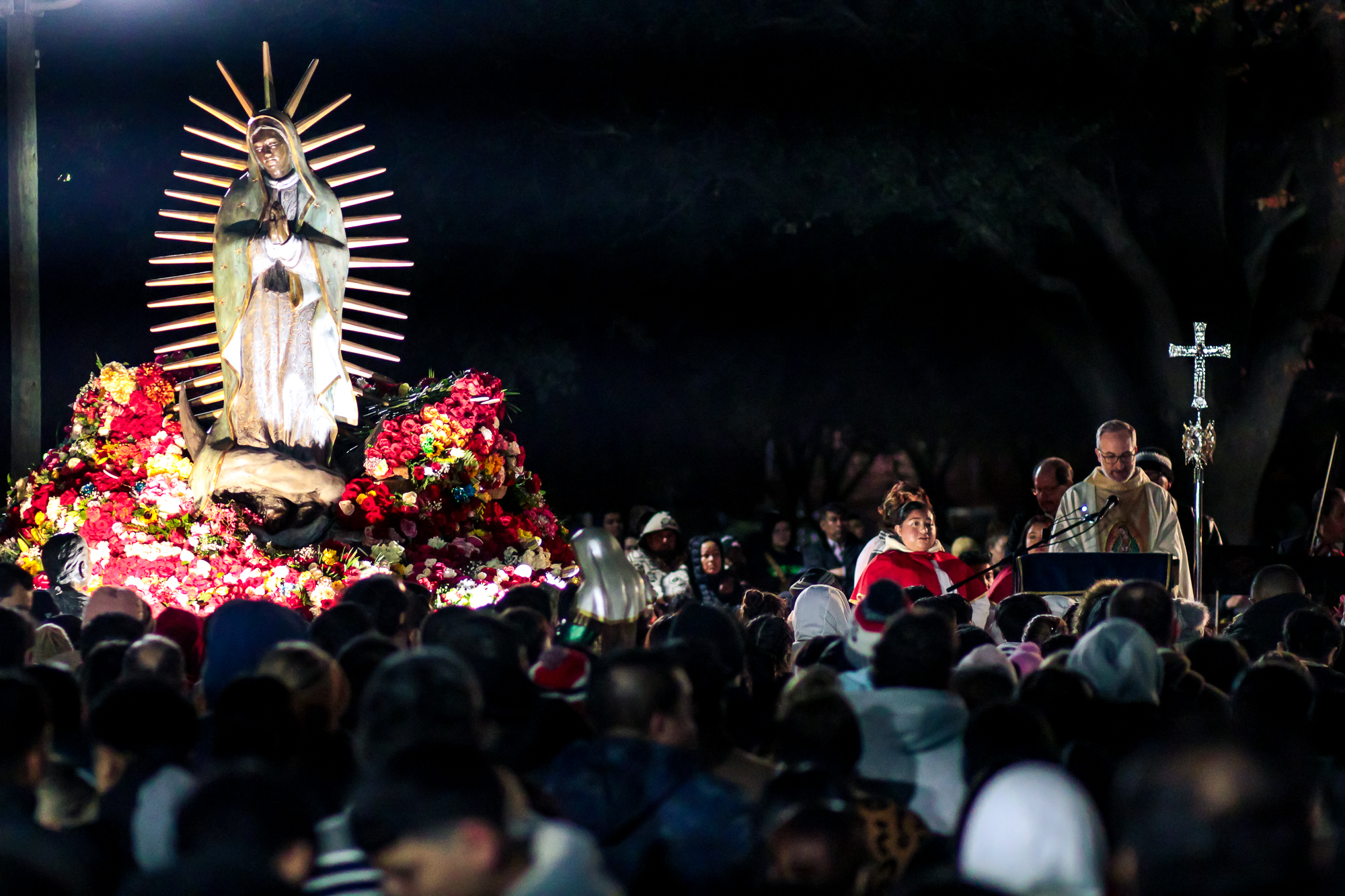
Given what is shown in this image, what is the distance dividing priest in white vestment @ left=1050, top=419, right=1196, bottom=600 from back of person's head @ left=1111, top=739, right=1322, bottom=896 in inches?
289

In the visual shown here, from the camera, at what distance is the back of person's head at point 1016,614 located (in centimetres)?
718

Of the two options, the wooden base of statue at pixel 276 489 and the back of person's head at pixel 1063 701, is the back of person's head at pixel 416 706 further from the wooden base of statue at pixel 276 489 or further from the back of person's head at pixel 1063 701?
the wooden base of statue at pixel 276 489

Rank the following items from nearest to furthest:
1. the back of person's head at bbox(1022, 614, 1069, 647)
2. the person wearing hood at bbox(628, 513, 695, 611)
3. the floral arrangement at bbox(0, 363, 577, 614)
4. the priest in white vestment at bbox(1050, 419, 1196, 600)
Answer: the back of person's head at bbox(1022, 614, 1069, 647) → the priest in white vestment at bbox(1050, 419, 1196, 600) → the floral arrangement at bbox(0, 363, 577, 614) → the person wearing hood at bbox(628, 513, 695, 611)

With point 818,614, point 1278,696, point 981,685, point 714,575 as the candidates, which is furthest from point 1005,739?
point 714,575

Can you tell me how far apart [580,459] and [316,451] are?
1058cm

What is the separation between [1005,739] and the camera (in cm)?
398

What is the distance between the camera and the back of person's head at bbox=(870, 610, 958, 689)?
454 cm

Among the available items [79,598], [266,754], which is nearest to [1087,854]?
[266,754]

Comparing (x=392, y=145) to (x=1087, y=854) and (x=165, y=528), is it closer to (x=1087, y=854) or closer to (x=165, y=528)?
(x=165, y=528)

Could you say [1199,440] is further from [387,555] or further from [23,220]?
[23,220]

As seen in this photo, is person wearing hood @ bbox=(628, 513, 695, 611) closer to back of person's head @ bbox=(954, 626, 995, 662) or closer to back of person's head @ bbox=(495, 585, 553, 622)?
back of person's head @ bbox=(495, 585, 553, 622)

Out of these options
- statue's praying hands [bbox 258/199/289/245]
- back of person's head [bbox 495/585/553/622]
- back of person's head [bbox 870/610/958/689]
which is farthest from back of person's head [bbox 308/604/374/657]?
statue's praying hands [bbox 258/199/289/245]

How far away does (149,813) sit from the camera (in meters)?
3.56

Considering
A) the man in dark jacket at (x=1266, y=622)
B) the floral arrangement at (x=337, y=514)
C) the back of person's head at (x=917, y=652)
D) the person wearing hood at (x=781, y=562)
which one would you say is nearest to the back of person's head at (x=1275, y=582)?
the man in dark jacket at (x=1266, y=622)
